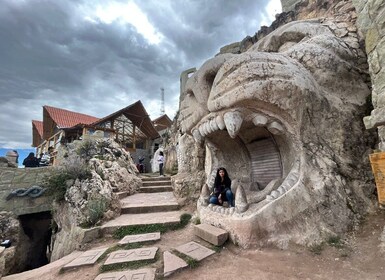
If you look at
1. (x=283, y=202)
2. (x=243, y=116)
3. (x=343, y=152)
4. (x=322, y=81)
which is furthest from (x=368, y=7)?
(x=283, y=202)

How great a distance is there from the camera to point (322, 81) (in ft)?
10.8

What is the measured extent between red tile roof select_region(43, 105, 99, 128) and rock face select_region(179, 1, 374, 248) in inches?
743

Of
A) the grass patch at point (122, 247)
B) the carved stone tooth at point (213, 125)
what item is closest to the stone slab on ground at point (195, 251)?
the grass patch at point (122, 247)

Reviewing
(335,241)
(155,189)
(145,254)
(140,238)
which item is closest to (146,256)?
(145,254)

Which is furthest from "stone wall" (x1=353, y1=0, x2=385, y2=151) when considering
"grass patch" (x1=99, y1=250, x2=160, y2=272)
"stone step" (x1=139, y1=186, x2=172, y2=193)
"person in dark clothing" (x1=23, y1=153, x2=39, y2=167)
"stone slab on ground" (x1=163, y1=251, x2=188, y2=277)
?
"person in dark clothing" (x1=23, y1=153, x2=39, y2=167)

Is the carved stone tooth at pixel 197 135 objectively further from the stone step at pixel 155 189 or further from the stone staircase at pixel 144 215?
the stone step at pixel 155 189

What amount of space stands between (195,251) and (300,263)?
4.27 feet

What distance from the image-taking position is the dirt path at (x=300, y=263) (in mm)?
2041

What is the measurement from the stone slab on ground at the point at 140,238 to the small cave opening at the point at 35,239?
4858 mm

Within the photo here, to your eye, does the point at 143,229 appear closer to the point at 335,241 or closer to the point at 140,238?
the point at 140,238

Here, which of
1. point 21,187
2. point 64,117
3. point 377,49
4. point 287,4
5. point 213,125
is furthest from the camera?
point 64,117

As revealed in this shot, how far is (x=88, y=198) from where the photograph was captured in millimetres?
4809

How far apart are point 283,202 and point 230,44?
8956 millimetres

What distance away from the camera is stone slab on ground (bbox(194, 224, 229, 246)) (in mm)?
2783
